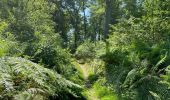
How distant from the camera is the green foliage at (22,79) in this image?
21.5ft

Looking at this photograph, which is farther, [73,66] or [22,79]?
[73,66]

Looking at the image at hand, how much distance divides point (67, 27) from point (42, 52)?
1552 inches

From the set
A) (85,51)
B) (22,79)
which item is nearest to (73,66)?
(22,79)

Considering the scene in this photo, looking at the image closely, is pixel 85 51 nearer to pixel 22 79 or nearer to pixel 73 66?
pixel 73 66

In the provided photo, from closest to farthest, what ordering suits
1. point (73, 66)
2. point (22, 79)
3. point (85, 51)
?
point (22, 79) → point (73, 66) → point (85, 51)

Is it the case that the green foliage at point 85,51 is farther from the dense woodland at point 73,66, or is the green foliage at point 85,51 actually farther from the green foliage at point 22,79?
the green foliage at point 22,79

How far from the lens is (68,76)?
37.4ft

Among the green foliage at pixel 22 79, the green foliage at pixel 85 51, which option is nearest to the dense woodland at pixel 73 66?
the green foliage at pixel 22 79

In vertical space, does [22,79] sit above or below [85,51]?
above

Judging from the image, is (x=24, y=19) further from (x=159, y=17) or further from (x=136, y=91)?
(x=136, y=91)

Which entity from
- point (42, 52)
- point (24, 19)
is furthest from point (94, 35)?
point (42, 52)

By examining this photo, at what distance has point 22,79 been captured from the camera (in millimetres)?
7605

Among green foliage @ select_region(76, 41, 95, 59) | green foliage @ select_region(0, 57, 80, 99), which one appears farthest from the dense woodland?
green foliage @ select_region(76, 41, 95, 59)

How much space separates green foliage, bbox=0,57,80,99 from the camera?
6.54 m
